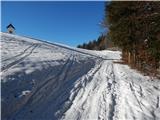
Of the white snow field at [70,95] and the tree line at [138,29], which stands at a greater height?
the tree line at [138,29]

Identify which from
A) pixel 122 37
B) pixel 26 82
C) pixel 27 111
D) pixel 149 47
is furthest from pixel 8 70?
pixel 122 37

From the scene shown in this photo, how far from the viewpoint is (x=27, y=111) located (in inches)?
367

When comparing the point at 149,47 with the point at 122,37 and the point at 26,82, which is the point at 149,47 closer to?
the point at 122,37

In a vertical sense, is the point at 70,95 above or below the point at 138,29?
below

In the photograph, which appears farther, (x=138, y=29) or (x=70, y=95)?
(x=138, y=29)

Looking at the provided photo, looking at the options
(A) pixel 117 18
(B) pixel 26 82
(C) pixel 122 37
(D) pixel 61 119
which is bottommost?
(D) pixel 61 119

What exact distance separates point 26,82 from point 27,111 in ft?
8.19

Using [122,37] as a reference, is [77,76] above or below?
below

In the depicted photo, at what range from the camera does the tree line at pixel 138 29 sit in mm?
14828

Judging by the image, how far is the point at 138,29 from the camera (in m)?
18.1

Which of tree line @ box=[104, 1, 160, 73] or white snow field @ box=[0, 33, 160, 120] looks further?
tree line @ box=[104, 1, 160, 73]

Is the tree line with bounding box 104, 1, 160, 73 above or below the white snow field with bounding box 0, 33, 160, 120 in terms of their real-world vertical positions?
above

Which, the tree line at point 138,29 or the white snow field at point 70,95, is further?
the tree line at point 138,29

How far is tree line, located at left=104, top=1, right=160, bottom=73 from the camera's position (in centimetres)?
1483
